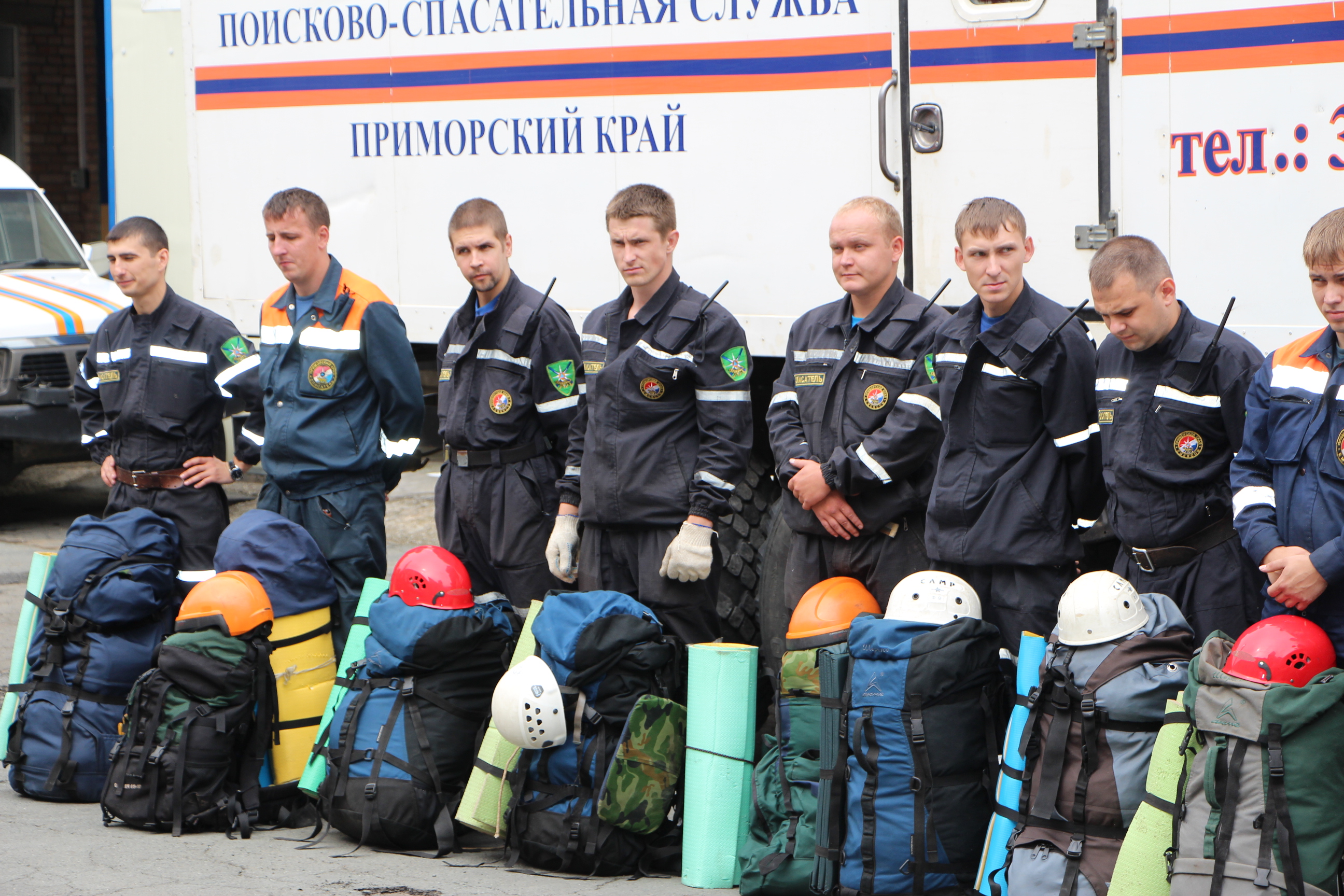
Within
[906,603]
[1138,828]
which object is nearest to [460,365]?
[906,603]

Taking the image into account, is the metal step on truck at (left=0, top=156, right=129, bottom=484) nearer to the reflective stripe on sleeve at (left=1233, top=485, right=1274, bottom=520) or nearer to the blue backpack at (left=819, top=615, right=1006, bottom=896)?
the blue backpack at (left=819, top=615, right=1006, bottom=896)

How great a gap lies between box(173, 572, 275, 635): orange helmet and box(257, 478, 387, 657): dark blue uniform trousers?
39cm

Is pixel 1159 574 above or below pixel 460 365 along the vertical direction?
below

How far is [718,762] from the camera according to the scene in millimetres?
4676

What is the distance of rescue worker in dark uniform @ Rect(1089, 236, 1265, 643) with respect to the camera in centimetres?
423

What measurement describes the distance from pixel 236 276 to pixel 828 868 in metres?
4.52

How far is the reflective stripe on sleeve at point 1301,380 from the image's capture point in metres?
4.00

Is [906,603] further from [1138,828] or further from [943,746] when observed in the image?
[1138,828]

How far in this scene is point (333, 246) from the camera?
7.07 meters

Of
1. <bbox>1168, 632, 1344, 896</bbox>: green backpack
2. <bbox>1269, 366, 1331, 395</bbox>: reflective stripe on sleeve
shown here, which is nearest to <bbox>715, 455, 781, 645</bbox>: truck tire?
<bbox>1269, 366, 1331, 395</bbox>: reflective stripe on sleeve

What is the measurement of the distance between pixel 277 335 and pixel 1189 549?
3303 mm

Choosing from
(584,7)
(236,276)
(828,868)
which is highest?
(584,7)

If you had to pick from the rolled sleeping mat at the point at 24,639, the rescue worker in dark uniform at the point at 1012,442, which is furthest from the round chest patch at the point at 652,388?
the rolled sleeping mat at the point at 24,639

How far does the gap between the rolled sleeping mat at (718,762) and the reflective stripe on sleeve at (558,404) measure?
1.13 metres
